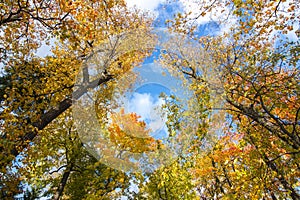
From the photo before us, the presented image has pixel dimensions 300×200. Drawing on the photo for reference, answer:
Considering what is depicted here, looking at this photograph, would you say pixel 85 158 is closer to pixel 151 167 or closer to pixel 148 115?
pixel 151 167

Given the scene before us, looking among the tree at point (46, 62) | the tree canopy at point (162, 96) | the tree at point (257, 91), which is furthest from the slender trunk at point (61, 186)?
the tree at point (257, 91)

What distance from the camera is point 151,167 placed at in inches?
245

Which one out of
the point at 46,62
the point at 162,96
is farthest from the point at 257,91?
the point at 46,62

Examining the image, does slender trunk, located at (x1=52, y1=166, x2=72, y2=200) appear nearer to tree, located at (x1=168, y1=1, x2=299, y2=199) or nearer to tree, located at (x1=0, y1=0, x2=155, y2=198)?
tree, located at (x1=0, y1=0, x2=155, y2=198)

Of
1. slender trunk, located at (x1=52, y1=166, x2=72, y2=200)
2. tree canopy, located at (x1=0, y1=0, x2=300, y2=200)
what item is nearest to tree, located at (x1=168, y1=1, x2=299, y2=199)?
tree canopy, located at (x1=0, y1=0, x2=300, y2=200)

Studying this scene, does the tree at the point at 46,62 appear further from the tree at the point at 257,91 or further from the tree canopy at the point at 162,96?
the tree at the point at 257,91

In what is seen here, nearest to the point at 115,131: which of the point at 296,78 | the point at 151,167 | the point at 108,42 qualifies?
the point at 151,167

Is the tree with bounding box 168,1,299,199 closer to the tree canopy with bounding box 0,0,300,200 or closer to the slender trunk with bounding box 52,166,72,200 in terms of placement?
the tree canopy with bounding box 0,0,300,200


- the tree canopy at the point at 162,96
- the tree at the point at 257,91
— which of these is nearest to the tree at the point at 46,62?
the tree canopy at the point at 162,96

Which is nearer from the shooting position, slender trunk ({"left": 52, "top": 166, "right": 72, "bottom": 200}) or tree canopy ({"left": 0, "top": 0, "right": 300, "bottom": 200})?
tree canopy ({"left": 0, "top": 0, "right": 300, "bottom": 200})

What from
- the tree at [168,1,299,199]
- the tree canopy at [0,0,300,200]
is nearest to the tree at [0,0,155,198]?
the tree canopy at [0,0,300,200]

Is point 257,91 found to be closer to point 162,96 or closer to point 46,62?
point 162,96

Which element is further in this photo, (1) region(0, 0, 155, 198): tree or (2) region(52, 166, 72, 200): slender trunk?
(2) region(52, 166, 72, 200): slender trunk

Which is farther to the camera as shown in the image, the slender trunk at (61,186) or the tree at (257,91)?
the slender trunk at (61,186)
